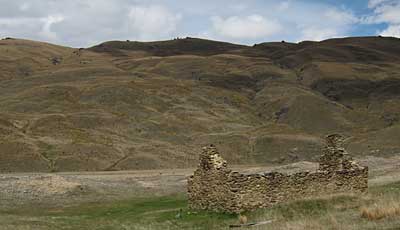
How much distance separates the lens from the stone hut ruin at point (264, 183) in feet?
86.6

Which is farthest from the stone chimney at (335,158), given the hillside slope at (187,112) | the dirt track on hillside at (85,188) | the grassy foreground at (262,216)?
the hillside slope at (187,112)

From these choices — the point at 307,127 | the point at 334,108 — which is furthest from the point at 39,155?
the point at 334,108

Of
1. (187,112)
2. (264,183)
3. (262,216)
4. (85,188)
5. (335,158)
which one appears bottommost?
(85,188)

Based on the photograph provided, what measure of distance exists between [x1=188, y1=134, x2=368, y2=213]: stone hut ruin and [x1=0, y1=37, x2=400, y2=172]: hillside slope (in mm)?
43703

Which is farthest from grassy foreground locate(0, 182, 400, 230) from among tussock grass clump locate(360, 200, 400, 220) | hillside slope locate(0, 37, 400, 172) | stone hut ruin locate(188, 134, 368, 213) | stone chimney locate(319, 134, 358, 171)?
hillside slope locate(0, 37, 400, 172)

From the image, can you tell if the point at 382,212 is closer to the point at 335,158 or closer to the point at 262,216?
the point at 262,216

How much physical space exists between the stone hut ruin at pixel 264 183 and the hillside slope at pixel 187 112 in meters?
43.7

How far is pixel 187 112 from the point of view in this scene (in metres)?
118

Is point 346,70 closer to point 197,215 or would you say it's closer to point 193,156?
point 193,156

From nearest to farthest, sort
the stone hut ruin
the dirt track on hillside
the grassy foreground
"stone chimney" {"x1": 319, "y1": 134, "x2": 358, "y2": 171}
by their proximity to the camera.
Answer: the grassy foreground < the stone hut ruin < "stone chimney" {"x1": 319, "y1": 134, "x2": 358, "y2": 171} < the dirt track on hillside

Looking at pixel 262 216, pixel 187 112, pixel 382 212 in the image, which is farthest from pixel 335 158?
pixel 187 112

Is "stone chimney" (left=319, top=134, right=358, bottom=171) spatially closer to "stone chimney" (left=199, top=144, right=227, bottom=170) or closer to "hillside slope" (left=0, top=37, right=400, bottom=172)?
"stone chimney" (left=199, top=144, right=227, bottom=170)

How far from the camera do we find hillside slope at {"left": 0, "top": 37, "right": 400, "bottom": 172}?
7731 cm

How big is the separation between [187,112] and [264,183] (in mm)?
91436
